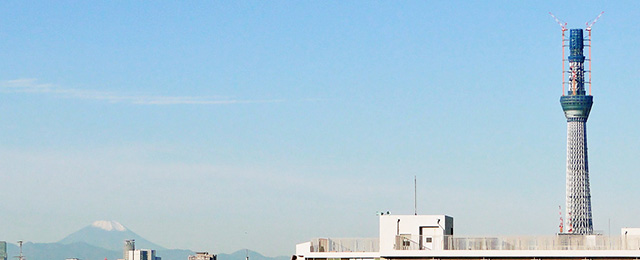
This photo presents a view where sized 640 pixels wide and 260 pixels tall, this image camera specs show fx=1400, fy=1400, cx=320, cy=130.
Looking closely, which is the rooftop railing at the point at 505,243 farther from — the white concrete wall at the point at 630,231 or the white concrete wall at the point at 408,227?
the white concrete wall at the point at 630,231

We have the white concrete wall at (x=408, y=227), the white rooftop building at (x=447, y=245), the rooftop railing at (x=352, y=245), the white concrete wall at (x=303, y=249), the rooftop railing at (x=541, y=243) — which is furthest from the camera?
the white concrete wall at (x=303, y=249)

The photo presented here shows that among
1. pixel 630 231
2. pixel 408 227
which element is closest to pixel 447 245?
pixel 408 227

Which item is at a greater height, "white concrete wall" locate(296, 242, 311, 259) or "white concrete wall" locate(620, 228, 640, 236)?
"white concrete wall" locate(620, 228, 640, 236)

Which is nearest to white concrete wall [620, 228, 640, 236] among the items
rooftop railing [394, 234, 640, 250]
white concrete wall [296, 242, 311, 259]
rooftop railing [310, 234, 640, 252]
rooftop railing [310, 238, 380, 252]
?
rooftop railing [310, 234, 640, 252]

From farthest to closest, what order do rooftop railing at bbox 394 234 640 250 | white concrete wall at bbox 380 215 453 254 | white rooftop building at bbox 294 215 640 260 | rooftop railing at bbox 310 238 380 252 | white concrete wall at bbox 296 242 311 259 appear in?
white concrete wall at bbox 296 242 311 259 < rooftop railing at bbox 310 238 380 252 < white concrete wall at bbox 380 215 453 254 < rooftop railing at bbox 394 234 640 250 < white rooftop building at bbox 294 215 640 260

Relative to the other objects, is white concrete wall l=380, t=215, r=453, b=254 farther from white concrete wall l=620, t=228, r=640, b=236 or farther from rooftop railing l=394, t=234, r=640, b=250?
white concrete wall l=620, t=228, r=640, b=236

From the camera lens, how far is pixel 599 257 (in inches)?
3420

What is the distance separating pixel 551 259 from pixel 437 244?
8274 millimetres

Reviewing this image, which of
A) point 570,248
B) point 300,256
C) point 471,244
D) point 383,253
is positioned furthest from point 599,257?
point 300,256

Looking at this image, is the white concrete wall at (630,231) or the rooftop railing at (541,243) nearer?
the rooftop railing at (541,243)

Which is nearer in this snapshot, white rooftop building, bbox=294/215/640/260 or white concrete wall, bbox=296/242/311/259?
white rooftop building, bbox=294/215/640/260

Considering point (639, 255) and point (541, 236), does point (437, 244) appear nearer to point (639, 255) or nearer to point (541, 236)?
point (541, 236)

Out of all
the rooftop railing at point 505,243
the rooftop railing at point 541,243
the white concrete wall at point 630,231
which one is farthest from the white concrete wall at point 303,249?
the white concrete wall at point 630,231

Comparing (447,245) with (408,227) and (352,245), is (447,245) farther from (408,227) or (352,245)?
(352,245)
